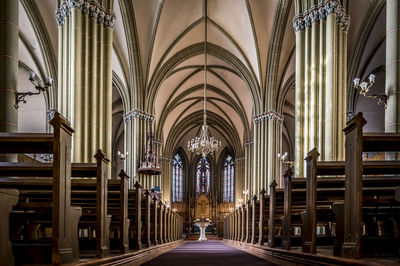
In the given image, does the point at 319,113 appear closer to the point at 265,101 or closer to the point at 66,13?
the point at 66,13

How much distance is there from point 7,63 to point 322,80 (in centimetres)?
880

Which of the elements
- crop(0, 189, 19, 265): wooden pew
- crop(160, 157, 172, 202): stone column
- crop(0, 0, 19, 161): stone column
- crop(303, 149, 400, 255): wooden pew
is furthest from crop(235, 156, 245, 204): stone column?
crop(0, 189, 19, 265): wooden pew

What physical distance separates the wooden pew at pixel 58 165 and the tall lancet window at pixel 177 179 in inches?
1404

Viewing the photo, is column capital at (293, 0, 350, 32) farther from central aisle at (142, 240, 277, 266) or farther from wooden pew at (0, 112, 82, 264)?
wooden pew at (0, 112, 82, 264)

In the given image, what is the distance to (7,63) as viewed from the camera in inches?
269

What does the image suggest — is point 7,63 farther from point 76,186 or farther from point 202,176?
point 202,176

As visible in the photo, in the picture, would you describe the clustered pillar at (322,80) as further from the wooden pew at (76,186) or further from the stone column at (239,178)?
the stone column at (239,178)

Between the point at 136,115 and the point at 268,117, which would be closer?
the point at 136,115

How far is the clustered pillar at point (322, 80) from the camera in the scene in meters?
12.3

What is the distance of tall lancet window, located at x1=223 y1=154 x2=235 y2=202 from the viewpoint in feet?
132

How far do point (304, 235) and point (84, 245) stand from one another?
155 inches

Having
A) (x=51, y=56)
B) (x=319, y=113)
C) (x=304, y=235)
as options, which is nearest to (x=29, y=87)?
(x=51, y=56)

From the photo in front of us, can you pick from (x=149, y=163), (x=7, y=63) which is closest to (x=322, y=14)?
(x=7, y=63)

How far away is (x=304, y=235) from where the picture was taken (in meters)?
6.80
